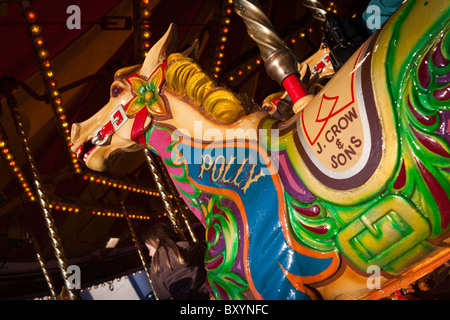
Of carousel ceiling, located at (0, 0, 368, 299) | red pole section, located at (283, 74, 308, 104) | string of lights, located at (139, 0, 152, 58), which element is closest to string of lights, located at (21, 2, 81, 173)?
carousel ceiling, located at (0, 0, 368, 299)

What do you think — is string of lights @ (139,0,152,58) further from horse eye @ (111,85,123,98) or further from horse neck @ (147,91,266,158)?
horse neck @ (147,91,266,158)

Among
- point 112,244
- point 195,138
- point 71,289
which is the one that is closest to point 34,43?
point 71,289

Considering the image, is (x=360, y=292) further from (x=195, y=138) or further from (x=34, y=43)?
(x=34, y=43)

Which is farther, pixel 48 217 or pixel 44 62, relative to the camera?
pixel 44 62

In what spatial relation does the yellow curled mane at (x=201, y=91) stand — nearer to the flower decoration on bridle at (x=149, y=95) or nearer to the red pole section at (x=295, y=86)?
the flower decoration on bridle at (x=149, y=95)

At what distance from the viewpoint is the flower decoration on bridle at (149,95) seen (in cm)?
131

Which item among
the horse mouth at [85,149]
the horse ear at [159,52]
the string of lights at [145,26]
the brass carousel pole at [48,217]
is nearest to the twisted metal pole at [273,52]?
the horse ear at [159,52]

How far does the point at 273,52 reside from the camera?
4.15ft

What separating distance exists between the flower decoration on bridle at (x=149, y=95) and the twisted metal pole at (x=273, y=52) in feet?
1.16

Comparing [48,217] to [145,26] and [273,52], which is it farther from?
[273,52]

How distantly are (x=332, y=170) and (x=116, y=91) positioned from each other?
37.1 inches

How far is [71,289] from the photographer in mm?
1957

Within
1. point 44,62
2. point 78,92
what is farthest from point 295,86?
point 78,92

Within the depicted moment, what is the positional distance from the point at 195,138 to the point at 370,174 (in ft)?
1.90
